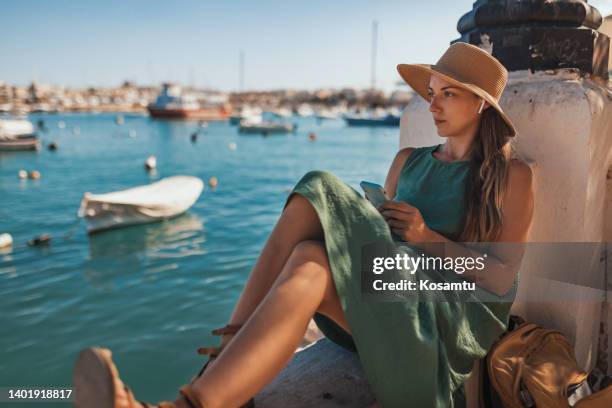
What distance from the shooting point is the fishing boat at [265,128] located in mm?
46688

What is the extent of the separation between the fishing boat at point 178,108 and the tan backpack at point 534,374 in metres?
70.7

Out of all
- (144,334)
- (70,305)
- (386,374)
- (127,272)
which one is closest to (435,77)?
(386,374)

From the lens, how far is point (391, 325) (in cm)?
136

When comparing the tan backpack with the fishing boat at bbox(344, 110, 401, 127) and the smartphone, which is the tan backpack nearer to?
the smartphone

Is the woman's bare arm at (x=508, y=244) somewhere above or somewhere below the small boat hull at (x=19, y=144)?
above

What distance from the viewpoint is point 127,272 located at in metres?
8.06

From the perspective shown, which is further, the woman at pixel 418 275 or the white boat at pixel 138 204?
the white boat at pixel 138 204

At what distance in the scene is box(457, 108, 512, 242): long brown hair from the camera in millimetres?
1705

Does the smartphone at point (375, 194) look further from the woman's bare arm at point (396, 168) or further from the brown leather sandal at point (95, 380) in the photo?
the brown leather sandal at point (95, 380)

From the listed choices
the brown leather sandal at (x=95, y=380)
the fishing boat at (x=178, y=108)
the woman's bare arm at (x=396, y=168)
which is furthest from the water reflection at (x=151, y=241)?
the fishing boat at (x=178, y=108)

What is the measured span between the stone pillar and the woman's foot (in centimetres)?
163

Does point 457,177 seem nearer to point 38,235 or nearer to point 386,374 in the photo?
point 386,374

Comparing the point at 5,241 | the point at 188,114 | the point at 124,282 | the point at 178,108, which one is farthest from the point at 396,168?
the point at 178,108

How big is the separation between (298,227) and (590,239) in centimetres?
123
